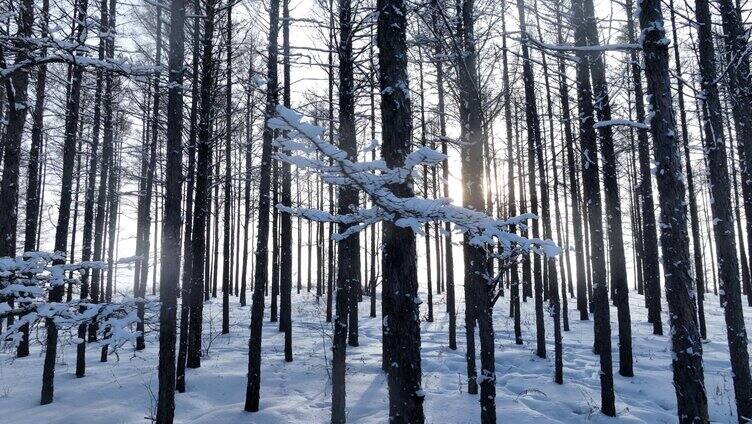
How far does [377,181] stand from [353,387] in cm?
909

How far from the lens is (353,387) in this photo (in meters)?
10.5

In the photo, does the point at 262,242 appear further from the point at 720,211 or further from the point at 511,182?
the point at 511,182

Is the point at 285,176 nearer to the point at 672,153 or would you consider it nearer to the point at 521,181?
the point at 672,153

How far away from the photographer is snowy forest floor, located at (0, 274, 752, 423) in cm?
876

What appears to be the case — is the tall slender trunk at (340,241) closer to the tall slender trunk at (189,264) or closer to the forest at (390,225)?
the forest at (390,225)

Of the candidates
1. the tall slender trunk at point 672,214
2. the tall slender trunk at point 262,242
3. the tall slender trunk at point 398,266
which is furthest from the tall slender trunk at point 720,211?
the tall slender trunk at point 262,242

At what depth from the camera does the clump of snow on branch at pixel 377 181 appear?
220 centimetres

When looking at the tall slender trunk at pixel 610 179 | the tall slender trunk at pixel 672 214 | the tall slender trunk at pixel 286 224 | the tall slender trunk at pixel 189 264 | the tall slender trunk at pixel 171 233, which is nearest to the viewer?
the tall slender trunk at pixel 672 214

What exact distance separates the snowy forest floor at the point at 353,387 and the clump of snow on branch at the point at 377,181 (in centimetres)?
495

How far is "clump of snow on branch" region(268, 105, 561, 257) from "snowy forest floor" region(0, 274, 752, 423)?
4945mm

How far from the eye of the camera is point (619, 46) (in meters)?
5.46

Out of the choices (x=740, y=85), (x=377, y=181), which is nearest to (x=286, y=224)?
(x=377, y=181)

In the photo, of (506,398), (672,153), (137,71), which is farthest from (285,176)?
(672,153)

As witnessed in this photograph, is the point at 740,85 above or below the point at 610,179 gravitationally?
above
